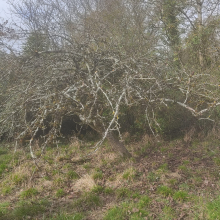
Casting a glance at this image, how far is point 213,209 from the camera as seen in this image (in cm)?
348

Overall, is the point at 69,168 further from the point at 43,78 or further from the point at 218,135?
the point at 218,135

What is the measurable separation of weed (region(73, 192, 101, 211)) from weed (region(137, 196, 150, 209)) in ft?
2.42

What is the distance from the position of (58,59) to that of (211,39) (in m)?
6.20

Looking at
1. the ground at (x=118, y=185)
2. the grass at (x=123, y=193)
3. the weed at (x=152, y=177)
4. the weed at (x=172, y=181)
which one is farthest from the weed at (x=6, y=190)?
the weed at (x=172, y=181)

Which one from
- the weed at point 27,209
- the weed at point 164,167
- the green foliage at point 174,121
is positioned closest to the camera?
the weed at point 27,209

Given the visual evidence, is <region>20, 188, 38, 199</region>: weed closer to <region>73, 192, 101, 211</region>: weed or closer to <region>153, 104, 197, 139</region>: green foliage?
<region>73, 192, 101, 211</region>: weed

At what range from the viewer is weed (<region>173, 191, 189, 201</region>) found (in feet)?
12.8

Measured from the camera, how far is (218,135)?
688 centimetres

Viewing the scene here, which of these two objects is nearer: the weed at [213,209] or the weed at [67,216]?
the weed at [213,209]

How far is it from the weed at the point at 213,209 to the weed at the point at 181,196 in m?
0.40

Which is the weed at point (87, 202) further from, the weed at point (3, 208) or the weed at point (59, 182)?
the weed at point (3, 208)

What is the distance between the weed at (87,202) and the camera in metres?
3.93

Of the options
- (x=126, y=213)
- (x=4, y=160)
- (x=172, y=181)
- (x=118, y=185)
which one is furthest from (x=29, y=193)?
(x=172, y=181)

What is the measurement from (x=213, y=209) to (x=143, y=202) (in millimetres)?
1103
